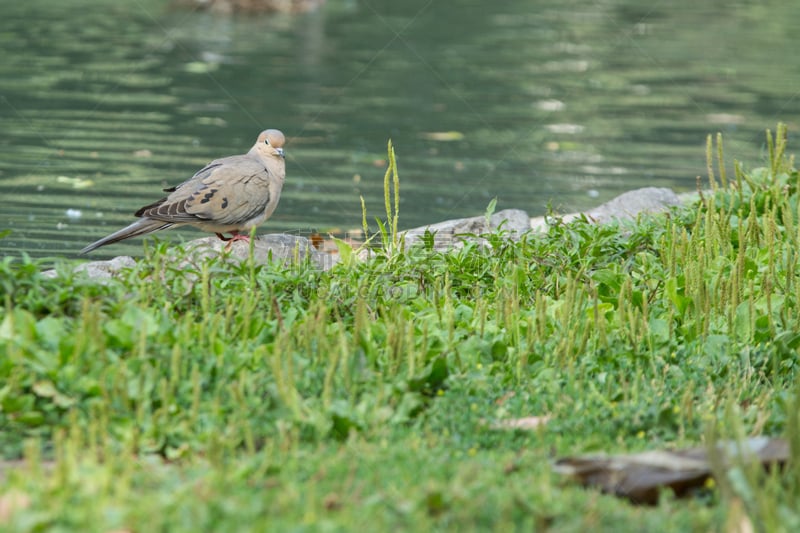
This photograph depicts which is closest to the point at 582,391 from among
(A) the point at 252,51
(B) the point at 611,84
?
(B) the point at 611,84

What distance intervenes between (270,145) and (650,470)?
11.1ft

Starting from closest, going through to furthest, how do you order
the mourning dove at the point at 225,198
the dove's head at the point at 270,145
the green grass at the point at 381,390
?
the green grass at the point at 381,390
the mourning dove at the point at 225,198
the dove's head at the point at 270,145

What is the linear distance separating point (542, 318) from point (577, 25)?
16.0 m

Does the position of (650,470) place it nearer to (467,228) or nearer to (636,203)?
(467,228)

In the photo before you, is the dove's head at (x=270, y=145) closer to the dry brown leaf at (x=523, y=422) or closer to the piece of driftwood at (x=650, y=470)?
the dry brown leaf at (x=523, y=422)

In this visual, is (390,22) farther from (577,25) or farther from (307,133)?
(307,133)

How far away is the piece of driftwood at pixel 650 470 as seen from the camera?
11.4 ft

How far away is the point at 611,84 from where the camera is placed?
47.2ft

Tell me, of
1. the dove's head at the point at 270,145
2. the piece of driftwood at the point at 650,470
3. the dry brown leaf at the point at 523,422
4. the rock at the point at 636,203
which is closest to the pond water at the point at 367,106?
the rock at the point at 636,203

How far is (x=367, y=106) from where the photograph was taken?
41.6 feet

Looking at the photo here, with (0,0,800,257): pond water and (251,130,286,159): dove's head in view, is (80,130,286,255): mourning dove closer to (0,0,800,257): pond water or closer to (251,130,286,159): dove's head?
(251,130,286,159): dove's head

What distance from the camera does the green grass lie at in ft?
10.5

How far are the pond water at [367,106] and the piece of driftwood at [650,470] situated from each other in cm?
328

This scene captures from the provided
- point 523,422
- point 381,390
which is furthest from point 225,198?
point 523,422
